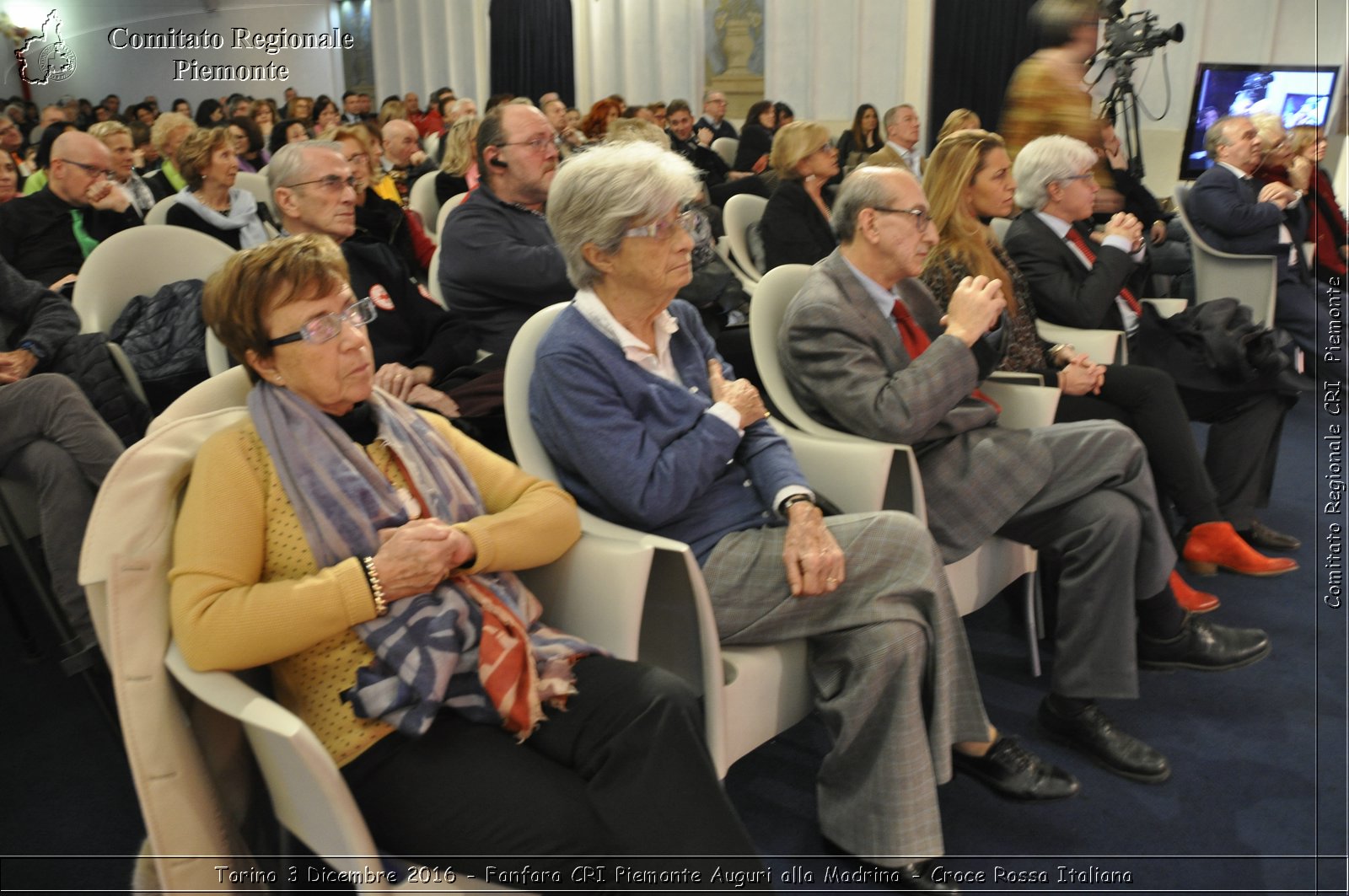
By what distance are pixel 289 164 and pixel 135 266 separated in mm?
572

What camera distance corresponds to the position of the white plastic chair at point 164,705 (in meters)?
1.21

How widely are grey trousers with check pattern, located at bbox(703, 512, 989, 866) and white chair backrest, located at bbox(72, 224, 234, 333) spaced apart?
173 centimetres

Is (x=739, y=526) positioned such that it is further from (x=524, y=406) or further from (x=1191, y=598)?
(x=1191, y=598)

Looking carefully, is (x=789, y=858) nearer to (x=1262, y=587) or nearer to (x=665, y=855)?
(x=665, y=855)

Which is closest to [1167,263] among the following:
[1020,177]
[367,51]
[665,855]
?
[1020,177]

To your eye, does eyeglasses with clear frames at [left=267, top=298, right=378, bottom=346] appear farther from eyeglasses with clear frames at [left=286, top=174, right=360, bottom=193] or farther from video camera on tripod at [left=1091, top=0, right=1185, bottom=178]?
video camera on tripod at [left=1091, top=0, right=1185, bottom=178]

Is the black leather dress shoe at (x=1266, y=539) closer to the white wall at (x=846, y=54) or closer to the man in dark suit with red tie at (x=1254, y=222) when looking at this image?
the man in dark suit with red tie at (x=1254, y=222)

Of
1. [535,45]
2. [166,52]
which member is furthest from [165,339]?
[535,45]

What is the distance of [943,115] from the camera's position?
30.3ft

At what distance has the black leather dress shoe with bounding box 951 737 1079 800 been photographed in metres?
1.98

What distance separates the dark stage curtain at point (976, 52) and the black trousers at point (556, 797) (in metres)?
8.58

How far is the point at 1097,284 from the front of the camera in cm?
296

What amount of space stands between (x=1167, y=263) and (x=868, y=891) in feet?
14.9

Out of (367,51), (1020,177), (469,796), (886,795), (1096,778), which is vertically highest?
(367,51)
